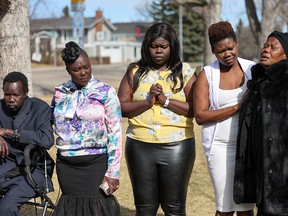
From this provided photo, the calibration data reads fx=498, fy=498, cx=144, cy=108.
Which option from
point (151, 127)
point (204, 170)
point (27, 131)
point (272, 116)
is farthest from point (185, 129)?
point (204, 170)

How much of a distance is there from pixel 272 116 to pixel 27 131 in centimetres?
193

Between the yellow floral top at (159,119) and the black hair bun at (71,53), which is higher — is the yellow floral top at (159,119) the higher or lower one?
the lower one

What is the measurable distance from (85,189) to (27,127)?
33.4 inches

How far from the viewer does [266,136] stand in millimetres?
3193

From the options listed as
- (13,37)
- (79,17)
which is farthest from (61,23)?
(13,37)

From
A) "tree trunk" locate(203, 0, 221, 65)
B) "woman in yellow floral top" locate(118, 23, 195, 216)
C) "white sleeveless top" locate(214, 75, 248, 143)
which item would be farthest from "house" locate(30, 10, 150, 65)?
"white sleeveless top" locate(214, 75, 248, 143)

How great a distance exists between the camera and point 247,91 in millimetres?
3471

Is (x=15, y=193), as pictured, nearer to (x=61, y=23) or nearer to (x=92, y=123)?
(x=92, y=123)

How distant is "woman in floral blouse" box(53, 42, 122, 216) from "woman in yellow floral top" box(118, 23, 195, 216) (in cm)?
25

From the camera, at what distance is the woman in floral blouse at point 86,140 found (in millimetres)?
3516

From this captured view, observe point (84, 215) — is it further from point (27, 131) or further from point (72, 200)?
point (27, 131)

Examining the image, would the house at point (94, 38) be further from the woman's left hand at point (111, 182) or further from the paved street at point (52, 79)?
the woman's left hand at point (111, 182)

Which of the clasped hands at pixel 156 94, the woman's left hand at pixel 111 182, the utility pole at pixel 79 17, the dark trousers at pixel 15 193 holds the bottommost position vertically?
the dark trousers at pixel 15 193

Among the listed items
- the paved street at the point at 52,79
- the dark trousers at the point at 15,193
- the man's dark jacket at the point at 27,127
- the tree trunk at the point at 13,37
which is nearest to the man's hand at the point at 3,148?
the man's dark jacket at the point at 27,127
